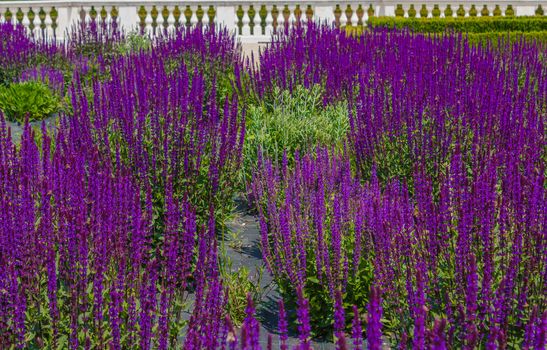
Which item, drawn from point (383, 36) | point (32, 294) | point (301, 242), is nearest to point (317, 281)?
point (301, 242)

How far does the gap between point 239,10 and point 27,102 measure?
470 inches

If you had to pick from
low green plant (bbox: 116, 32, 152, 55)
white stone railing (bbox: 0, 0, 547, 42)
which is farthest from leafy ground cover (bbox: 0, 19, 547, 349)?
white stone railing (bbox: 0, 0, 547, 42)

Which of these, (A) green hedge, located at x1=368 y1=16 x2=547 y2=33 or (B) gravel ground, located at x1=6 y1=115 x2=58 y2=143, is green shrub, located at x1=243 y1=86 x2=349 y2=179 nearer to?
(B) gravel ground, located at x1=6 y1=115 x2=58 y2=143

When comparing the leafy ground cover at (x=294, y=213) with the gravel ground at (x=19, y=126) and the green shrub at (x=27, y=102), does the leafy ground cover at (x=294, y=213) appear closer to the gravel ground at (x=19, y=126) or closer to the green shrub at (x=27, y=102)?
the gravel ground at (x=19, y=126)

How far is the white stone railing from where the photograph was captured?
69.5 ft

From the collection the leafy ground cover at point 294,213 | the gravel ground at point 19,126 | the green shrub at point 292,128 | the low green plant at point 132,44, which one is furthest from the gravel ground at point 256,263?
the low green plant at point 132,44

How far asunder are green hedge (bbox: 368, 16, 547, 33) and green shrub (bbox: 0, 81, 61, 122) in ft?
32.4

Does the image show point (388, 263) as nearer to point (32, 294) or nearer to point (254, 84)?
point (32, 294)

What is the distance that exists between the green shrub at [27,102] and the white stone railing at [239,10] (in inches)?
422

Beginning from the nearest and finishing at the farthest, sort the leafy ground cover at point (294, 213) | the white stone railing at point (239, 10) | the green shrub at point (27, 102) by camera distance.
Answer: the leafy ground cover at point (294, 213) → the green shrub at point (27, 102) → the white stone railing at point (239, 10)

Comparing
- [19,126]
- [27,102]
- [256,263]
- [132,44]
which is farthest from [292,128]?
[132,44]

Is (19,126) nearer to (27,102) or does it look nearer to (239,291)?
(27,102)

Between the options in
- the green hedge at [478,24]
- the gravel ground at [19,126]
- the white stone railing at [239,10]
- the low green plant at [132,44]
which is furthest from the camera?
the white stone railing at [239,10]

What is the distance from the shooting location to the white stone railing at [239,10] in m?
21.2
